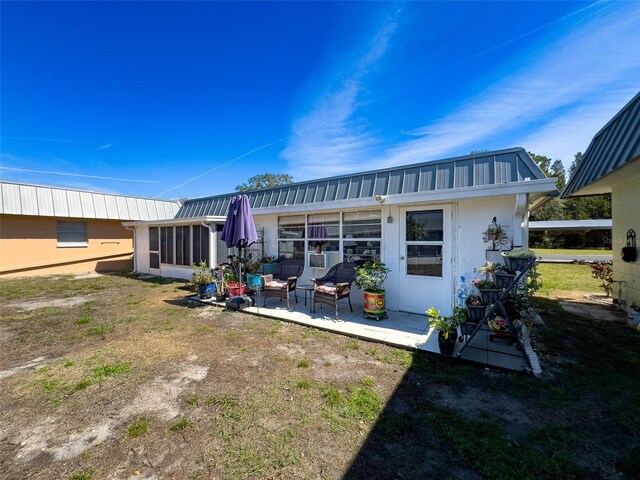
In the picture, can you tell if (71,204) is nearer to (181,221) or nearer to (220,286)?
(181,221)

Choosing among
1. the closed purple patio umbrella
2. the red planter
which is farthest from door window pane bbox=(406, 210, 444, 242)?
the red planter

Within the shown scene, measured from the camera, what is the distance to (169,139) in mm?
12953

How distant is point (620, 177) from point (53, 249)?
19521 mm

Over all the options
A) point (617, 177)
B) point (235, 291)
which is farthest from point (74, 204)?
point (617, 177)

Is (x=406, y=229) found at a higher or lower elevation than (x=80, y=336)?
higher

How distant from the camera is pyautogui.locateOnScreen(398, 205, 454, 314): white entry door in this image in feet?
16.9

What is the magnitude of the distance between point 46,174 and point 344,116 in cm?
2006

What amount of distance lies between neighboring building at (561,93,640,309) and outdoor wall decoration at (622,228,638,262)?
69 mm

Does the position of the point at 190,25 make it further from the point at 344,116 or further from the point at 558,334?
the point at 558,334

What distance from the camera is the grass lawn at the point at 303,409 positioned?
194cm

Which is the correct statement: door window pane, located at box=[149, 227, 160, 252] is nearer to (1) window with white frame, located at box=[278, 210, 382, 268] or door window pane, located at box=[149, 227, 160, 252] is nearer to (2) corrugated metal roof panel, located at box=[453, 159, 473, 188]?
(1) window with white frame, located at box=[278, 210, 382, 268]

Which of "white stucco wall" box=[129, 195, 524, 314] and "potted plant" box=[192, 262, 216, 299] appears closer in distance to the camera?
"white stucco wall" box=[129, 195, 524, 314]

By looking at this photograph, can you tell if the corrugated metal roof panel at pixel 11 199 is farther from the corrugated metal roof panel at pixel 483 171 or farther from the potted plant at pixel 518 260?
the potted plant at pixel 518 260

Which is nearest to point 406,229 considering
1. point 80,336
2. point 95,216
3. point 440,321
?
point 440,321
